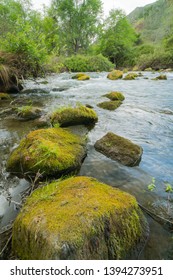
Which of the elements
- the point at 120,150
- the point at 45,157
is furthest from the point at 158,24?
Result: the point at 45,157

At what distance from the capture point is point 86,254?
6.27 ft

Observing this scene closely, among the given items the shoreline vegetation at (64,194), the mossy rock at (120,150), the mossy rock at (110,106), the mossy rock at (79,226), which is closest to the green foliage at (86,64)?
the shoreline vegetation at (64,194)

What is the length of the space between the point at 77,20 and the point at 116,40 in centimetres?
816

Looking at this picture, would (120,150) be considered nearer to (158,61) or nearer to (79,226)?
(79,226)

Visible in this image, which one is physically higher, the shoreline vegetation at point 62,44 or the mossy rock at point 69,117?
the shoreline vegetation at point 62,44

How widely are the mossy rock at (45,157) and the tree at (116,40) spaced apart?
3930 cm

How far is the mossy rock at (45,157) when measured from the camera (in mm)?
3578

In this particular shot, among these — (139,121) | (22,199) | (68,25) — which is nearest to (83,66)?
(68,25)

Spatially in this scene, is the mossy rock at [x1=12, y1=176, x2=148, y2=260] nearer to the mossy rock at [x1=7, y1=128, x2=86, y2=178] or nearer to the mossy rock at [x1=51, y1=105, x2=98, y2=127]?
the mossy rock at [x1=7, y1=128, x2=86, y2=178]

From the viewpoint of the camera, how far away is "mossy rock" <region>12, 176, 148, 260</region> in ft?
6.20

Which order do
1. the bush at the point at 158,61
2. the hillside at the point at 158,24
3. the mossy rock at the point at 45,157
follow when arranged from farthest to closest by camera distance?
1. the hillside at the point at 158,24
2. the bush at the point at 158,61
3. the mossy rock at the point at 45,157

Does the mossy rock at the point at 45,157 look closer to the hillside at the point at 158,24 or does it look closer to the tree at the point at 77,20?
the tree at the point at 77,20
